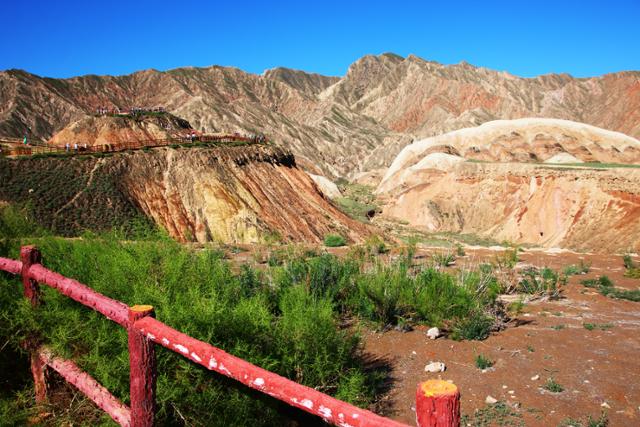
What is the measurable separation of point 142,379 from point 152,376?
0.21ft

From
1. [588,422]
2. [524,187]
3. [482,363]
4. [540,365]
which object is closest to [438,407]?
[588,422]

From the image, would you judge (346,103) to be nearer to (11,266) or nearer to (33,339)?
(11,266)

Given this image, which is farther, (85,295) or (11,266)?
(11,266)

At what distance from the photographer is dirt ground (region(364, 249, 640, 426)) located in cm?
593

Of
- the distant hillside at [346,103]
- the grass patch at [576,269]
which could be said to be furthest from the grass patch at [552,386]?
the distant hillside at [346,103]

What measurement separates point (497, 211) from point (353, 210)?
45.7 ft

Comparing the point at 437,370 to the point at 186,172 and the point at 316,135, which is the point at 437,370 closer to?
the point at 186,172

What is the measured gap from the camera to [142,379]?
10.6 ft

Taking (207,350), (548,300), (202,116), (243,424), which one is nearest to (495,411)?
(243,424)

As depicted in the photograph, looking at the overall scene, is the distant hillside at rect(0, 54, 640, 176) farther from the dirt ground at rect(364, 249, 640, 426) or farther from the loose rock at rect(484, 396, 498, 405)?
the loose rock at rect(484, 396, 498, 405)

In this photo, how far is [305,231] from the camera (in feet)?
104

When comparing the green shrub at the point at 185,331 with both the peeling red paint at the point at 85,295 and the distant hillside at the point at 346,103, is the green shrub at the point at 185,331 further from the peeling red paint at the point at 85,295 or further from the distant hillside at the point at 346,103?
the distant hillside at the point at 346,103

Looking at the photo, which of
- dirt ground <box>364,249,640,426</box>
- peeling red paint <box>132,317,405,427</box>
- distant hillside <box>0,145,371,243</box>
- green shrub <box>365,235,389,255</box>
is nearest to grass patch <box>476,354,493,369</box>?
dirt ground <box>364,249,640,426</box>

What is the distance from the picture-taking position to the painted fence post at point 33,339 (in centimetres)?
438
